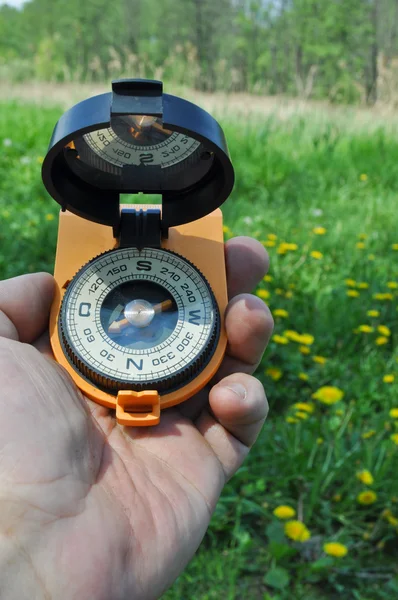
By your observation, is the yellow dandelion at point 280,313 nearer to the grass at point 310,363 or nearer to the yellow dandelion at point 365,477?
the grass at point 310,363

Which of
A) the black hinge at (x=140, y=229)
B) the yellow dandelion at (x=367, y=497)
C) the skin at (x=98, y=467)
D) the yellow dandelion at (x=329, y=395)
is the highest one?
the black hinge at (x=140, y=229)

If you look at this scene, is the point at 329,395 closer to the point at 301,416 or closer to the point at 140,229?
the point at 301,416

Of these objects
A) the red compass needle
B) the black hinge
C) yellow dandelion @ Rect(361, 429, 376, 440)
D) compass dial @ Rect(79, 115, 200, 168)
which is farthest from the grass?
compass dial @ Rect(79, 115, 200, 168)

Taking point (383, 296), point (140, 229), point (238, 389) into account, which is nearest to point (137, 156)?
point (140, 229)

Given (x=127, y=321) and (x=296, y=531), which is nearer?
(x=127, y=321)

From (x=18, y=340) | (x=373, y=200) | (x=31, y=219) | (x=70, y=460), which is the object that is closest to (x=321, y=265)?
(x=373, y=200)

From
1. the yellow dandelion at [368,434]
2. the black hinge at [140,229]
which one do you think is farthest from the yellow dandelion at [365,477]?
the black hinge at [140,229]

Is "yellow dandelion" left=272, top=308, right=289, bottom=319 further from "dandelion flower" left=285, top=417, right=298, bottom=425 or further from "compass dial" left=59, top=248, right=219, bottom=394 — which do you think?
"compass dial" left=59, top=248, right=219, bottom=394
